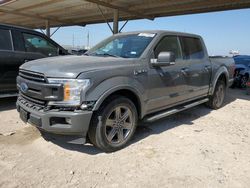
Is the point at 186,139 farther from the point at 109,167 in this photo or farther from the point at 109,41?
the point at 109,41

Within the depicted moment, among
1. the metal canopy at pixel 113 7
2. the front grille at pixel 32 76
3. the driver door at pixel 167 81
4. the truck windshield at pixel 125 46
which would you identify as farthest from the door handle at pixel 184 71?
the metal canopy at pixel 113 7

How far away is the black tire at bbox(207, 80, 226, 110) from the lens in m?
6.86

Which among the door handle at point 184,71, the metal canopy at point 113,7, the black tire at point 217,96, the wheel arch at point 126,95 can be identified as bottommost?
the black tire at point 217,96

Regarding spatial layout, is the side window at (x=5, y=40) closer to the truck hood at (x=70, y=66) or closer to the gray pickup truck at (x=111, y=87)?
the gray pickup truck at (x=111, y=87)

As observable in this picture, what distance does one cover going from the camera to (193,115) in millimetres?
6250

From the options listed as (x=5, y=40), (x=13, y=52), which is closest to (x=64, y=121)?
(x=13, y=52)

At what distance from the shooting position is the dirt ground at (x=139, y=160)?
124 inches

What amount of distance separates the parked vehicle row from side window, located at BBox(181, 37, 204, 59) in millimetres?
3597

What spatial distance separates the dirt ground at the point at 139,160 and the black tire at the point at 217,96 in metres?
1.65

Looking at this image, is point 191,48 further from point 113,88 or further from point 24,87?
point 24,87

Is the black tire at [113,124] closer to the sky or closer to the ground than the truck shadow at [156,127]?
closer to the sky

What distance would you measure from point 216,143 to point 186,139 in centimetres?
50

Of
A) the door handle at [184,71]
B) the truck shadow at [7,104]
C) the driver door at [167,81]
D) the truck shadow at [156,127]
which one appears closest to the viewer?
the truck shadow at [156,127]

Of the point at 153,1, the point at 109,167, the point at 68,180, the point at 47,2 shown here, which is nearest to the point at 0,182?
the point at 68,180
